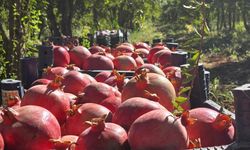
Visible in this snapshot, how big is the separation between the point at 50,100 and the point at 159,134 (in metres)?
0.69

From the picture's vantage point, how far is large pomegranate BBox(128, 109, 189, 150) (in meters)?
1.54

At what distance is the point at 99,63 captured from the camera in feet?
12.7

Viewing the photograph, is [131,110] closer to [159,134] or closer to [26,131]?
[159,134]

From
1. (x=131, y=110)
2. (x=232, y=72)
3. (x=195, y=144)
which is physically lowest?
(x=232, y=72)

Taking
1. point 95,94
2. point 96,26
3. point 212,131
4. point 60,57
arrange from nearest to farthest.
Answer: point 212,131 < point 95,94 < point 60,57 < point 96,26

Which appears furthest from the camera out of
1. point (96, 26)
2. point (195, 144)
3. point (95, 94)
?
point (96, 26)

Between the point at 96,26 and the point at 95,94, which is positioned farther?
the point at 96,26

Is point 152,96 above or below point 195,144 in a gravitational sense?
above

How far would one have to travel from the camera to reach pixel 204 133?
1800mm

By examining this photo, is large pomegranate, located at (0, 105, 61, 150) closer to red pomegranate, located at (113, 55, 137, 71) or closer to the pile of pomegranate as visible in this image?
the pile of pomegranate

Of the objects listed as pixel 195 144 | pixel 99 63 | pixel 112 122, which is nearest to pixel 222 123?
pixel 195 144

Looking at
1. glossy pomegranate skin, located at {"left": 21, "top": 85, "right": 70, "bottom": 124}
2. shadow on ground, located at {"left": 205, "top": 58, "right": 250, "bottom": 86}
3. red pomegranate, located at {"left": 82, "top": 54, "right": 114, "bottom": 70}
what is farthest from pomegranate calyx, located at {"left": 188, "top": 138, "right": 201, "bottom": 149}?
shadow on ground, located at {"left": 205, "top": 58, "right": 250, "bottom": 86}

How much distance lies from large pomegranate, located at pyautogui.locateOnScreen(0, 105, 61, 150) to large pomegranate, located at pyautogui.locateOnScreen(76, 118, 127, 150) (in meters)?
0.15

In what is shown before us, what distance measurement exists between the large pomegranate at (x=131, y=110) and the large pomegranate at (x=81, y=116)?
0.12m
